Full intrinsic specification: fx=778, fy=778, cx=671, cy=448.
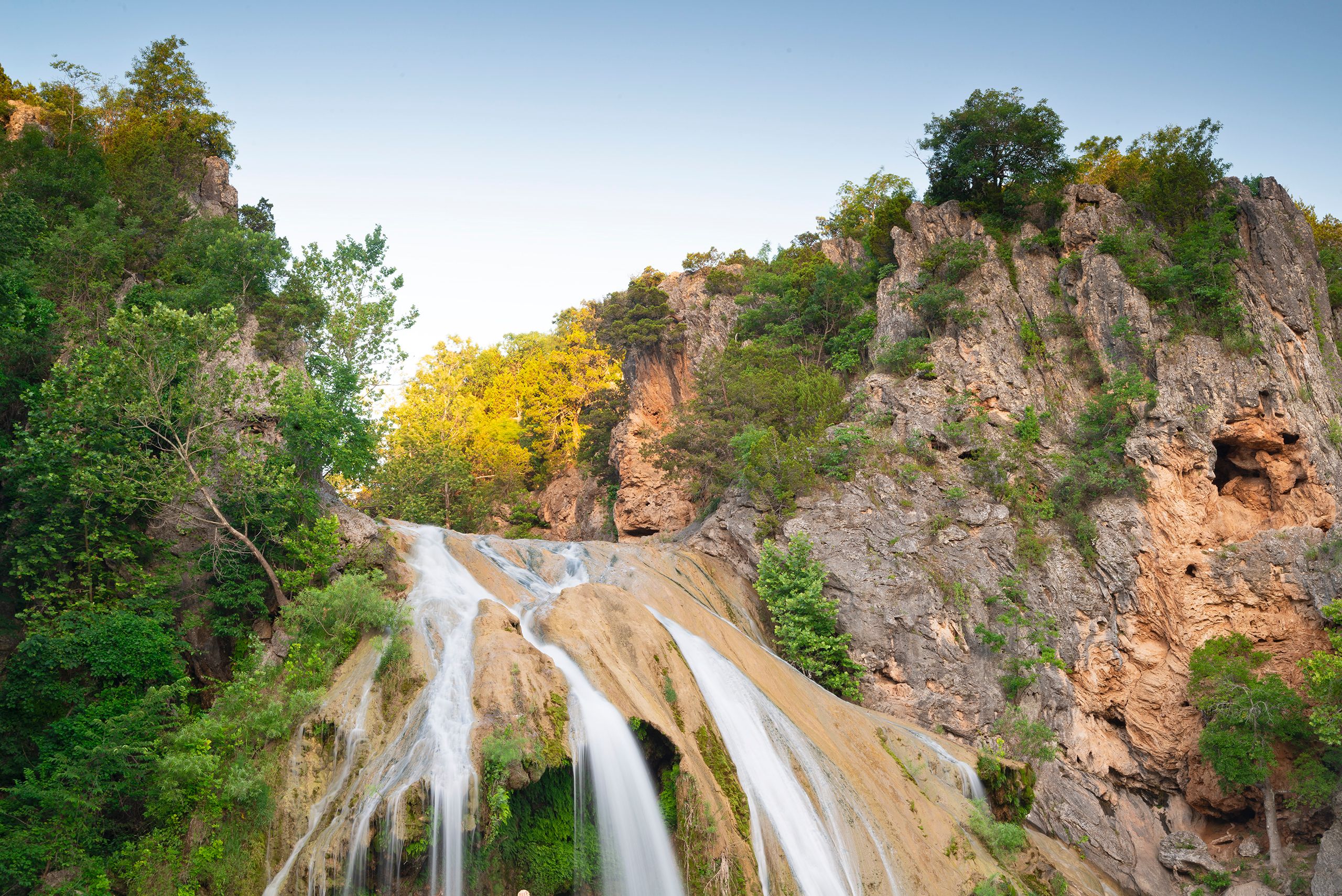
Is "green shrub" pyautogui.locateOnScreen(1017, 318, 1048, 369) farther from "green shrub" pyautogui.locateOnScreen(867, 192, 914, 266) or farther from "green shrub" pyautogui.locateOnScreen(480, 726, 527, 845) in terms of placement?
"green shrub" pyautogui.locateOnScreen(480, 726, 527, 845)

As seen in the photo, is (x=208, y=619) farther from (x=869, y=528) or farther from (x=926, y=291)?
(x=926, y=291)

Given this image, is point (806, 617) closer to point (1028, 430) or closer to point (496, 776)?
point (1028, 430)

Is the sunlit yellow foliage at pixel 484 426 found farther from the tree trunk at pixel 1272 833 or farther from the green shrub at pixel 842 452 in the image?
the tree trunk at pixel 1272 833

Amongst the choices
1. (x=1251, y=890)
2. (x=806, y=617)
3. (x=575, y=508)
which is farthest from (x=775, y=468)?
(x=1251, y=890)

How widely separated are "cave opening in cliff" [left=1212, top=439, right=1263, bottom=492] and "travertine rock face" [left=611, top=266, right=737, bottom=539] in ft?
65.2

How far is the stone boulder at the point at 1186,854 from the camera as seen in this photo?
21.7 metres

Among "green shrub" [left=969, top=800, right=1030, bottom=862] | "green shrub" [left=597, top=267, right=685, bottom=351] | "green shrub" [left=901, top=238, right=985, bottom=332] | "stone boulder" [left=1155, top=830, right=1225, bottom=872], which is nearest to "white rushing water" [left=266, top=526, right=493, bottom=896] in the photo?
"green shrub" [left=969, top=800, right=1030, bottom=862]

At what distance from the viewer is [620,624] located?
55.9ft

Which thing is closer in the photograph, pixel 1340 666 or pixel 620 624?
pixel 620 624

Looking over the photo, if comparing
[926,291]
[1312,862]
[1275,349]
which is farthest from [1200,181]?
[1312,862]

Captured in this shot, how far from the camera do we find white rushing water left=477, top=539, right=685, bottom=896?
12.9 metres

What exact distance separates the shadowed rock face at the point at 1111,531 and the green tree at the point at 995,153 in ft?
9.10

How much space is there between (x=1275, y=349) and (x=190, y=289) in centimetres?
3583

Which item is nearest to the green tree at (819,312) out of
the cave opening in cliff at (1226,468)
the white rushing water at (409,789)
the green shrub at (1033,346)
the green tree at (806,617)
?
the green shrub at (1033,346)
